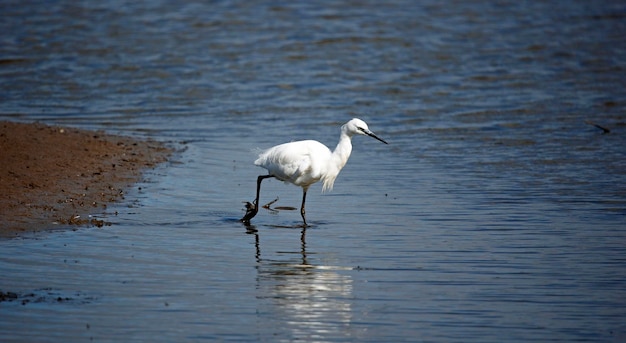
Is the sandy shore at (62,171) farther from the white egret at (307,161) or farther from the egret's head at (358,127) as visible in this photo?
the egret's head at (358,127)

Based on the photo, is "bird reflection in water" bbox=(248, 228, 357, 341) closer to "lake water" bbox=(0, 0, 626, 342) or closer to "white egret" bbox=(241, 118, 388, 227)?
"lake water" bbox=(0, 0, 626, 342)

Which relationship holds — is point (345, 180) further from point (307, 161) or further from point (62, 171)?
point (62, 171)

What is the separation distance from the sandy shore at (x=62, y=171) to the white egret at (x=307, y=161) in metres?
1.70

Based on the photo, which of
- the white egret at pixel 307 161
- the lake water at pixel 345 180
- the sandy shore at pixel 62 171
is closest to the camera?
the lake water at pixel 345 180

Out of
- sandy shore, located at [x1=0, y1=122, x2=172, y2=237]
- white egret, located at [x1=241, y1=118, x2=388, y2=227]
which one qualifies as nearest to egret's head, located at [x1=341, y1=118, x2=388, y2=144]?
white egret, located at [x1=241, y1=118, x2=388, y2=227]

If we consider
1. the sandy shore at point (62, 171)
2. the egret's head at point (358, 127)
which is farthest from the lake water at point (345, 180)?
the egret's head at point (358, 127)

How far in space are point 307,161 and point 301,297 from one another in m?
2.72

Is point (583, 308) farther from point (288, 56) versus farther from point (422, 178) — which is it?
point (288, 56)

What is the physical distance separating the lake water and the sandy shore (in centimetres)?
31

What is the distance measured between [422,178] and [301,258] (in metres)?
3.79

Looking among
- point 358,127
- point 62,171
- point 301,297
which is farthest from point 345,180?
point 301,297

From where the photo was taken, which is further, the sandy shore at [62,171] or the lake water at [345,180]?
the sandy shore at [62,171]

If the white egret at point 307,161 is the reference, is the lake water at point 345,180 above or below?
below

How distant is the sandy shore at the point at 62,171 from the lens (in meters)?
8.80
